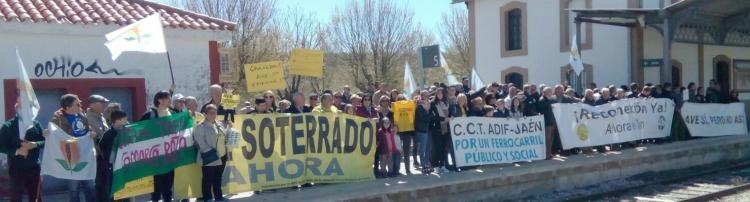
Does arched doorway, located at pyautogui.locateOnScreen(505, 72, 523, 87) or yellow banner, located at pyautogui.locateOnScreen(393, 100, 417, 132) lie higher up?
arched doorway, located at pyautogui.locateOnScreen(505, 72, 523, 87)

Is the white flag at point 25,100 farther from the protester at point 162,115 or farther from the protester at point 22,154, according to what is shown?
the protester at point 162,115

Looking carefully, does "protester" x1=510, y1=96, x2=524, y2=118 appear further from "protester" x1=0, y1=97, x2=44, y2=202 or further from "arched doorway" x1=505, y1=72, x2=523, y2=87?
"arched doorway" x1=505, y1=72, x2=523, y2=87

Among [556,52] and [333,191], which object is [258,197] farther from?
[556,52]

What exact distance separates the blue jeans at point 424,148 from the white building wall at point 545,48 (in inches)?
469

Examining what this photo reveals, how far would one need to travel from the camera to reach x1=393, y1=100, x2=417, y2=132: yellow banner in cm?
1339

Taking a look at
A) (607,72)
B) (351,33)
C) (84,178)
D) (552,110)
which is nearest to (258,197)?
(84,178)

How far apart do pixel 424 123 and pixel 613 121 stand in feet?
16.8

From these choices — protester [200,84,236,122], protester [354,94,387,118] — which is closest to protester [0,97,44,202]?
protester [200,84,236,122]

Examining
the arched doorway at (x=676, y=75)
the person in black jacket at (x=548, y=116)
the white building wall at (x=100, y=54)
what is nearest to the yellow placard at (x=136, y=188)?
the white building wall at (x=100, y=54)

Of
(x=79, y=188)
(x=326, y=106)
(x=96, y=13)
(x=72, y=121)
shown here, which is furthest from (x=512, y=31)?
(x=72, y=121)

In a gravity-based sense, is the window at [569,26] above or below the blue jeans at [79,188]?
above

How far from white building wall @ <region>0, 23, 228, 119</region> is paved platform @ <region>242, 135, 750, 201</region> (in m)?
2.95

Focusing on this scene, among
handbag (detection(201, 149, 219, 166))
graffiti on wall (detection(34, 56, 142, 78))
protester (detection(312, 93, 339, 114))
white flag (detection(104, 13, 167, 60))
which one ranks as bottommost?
handbag (detection(201, 149, 219, 166))

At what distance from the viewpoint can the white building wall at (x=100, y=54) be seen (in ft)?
37.3
